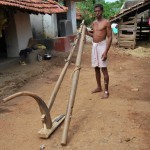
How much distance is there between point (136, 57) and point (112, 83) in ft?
18.0

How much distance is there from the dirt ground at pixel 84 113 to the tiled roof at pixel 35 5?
1947mm

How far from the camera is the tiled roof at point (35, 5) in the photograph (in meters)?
7.81

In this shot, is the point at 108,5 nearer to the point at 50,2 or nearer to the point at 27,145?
the point at 50,2

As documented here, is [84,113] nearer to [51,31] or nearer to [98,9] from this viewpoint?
[98,9]

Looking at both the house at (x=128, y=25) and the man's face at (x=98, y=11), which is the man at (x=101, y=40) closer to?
the man's face at (x=98, y=11)

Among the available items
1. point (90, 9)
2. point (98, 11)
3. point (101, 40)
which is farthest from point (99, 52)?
point (90, 9)

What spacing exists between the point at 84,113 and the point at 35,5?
5.24 metres

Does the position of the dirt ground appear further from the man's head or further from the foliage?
the foliage

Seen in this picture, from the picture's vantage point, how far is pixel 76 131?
4.54 m

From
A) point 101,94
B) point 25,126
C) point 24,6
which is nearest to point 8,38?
point 24,6

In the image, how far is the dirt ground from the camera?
4.20 metres

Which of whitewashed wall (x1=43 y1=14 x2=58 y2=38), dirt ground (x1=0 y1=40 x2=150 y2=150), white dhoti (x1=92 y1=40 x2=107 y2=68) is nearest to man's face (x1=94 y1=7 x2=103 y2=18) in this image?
white dhoti (x1=92 y1=40 x2=107 y2=68)

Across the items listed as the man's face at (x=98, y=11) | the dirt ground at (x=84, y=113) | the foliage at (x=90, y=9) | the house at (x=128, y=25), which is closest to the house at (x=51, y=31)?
the house at (x=128, y=25)

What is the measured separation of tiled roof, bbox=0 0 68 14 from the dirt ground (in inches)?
76.6
